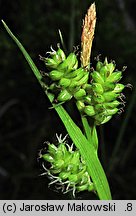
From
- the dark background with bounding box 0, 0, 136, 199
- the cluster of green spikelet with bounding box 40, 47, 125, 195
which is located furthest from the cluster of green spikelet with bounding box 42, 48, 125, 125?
the dark background with bounding box 0, 0, 136, 199

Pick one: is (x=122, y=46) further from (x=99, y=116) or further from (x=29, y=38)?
(x=99, y=116)

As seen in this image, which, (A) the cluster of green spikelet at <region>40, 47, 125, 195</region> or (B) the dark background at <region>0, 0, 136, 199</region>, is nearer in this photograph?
(A) the cluster of green spikelet at <region>40, 47, 125, 195</region>

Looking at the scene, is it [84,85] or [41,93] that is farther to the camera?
[41,93]

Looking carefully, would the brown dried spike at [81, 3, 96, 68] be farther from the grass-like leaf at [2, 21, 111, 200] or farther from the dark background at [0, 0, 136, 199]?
the dark background at [0, 0, 136, 199]

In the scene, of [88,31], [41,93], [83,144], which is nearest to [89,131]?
[83,144]

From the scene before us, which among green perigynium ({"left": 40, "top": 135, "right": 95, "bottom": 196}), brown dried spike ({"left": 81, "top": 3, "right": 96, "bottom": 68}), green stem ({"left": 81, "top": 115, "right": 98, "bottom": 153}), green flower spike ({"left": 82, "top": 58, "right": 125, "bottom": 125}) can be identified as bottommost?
green perigynium ({"left": 40, "top": 135, "right": 95, "bottom": 196})

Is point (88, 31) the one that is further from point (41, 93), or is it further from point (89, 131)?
point (41, 93)

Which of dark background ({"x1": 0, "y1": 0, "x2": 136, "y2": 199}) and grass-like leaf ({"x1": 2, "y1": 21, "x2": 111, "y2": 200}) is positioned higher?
dark background ({"x1": 0, "y1": 0, "x2": 136, "y2": 199})

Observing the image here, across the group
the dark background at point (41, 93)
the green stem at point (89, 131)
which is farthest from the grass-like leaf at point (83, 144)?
the dark background at point (41, 93)
